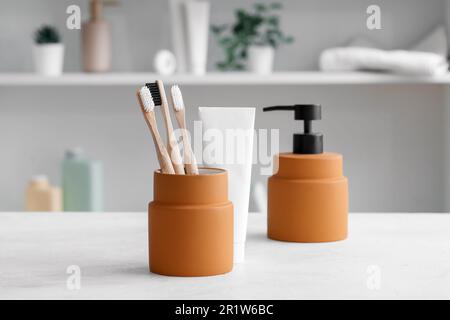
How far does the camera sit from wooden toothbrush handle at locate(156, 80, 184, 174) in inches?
24.8

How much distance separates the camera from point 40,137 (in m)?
2.08

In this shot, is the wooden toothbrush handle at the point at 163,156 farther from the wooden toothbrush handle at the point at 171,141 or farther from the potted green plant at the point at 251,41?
the potted green plant at the point at 251,41

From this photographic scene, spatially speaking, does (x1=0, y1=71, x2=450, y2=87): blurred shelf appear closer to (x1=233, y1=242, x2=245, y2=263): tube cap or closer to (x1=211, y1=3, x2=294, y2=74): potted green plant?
(x1=211, y1=3, x2=294, y2=74): potted green plant

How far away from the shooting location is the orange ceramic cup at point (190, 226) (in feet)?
2.02

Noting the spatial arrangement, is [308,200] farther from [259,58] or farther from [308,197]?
[259,58]

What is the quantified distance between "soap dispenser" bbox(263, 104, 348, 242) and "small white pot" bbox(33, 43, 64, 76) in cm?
122

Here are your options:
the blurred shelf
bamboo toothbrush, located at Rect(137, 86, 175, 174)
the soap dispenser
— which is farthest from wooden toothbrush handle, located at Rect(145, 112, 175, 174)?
the blurred shelf

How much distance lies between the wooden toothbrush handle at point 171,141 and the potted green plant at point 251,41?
127cm

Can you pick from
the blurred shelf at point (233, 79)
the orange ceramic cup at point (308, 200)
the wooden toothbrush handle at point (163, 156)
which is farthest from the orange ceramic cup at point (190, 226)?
the blurred shelf at point (233, 79)

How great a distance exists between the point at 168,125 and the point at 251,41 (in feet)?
4.40

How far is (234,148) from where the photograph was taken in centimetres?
69

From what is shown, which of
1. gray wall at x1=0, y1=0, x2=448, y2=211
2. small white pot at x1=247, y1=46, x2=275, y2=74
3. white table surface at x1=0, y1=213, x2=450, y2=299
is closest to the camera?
white table surface at x1=0, y1=213, x2=450, y2=299
